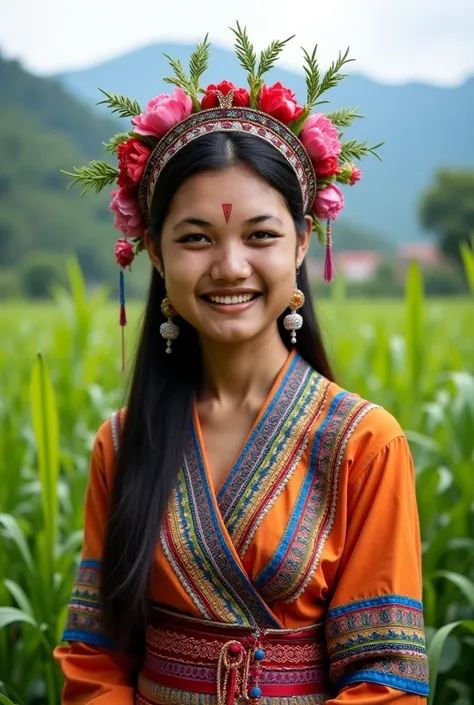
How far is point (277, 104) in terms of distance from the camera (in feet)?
5.14

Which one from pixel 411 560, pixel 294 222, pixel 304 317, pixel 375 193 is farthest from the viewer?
pixel 375 193

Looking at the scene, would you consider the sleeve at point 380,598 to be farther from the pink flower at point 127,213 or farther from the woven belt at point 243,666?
the pink flower at point 127,213

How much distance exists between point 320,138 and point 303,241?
0.19 m

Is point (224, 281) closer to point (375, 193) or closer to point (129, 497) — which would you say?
point (129, 497)

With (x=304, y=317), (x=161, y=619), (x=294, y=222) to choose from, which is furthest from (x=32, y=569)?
(x=294, y=222)

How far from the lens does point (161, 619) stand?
160 centimetres

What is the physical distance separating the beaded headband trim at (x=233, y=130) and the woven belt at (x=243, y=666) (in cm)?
80

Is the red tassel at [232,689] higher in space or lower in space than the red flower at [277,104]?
lower

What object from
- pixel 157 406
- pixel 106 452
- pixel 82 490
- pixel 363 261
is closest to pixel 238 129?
pixel 157 406

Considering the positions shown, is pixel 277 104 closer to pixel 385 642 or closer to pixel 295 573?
pixel 295 573

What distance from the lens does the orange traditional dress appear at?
1434 mm

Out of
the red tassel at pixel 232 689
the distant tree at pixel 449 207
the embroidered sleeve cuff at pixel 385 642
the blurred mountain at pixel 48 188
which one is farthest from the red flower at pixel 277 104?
the blurred mountain at pixel 48 188

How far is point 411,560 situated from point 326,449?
9.3 inches

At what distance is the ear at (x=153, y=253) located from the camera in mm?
1689
